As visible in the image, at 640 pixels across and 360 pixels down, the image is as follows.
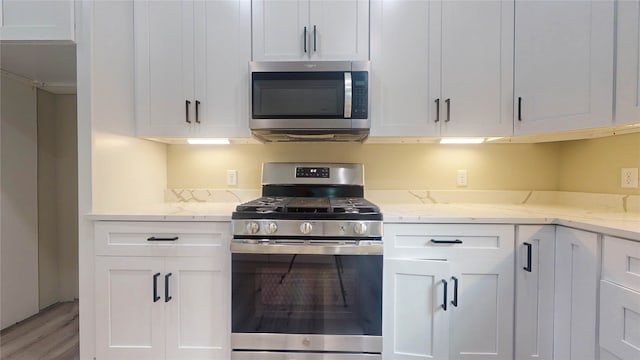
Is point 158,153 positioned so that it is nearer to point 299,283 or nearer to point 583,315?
point 299,283

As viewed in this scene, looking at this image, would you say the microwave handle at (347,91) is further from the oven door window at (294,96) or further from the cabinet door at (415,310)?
the cabinet door at (415,310)

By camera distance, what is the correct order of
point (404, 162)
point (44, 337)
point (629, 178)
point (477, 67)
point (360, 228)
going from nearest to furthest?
1. point (360, 228)
2. point (629, 178)
3. point (477, 67)
4. point (44, 337)
5. point (404, 162)

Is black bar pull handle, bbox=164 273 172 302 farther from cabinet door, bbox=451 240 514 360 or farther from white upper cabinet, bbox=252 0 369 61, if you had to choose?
cabinet door, bbox=451 240 514 360

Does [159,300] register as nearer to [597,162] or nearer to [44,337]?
[44,337]

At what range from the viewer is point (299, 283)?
1.45 meters

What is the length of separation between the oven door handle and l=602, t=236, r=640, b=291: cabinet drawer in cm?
89

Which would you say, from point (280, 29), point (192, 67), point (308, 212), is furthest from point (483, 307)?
point (192, 67)

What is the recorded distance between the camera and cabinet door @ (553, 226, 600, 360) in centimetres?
123

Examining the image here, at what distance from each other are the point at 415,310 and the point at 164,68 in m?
1.97

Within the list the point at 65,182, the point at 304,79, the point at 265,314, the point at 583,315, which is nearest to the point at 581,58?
the point at 583,315

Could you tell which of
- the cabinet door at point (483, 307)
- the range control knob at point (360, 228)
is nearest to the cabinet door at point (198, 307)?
the range control knob at point (360, 228)

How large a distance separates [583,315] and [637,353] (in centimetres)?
24

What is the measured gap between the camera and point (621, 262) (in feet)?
3.65

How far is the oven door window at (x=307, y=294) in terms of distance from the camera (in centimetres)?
143
